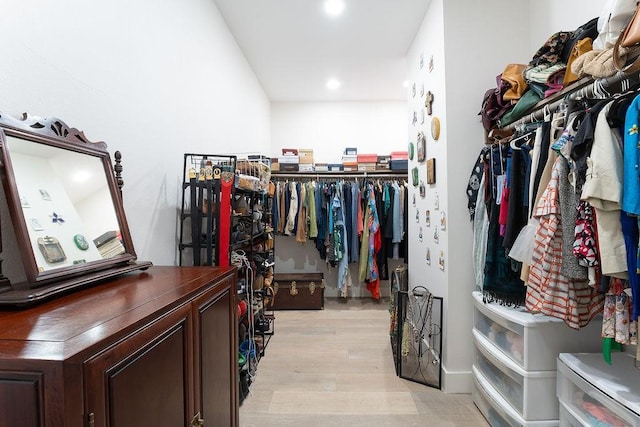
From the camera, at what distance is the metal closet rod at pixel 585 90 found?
1.14m

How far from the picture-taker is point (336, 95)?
14.4 feet

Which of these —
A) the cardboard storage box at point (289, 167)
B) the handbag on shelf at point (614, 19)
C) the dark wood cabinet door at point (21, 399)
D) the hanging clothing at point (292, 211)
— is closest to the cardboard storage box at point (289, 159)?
the cardboard storage box at point (289, 167)

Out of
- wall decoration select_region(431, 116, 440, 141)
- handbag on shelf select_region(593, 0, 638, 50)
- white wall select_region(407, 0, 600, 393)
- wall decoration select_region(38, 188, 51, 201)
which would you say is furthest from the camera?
wall decoration select_region(431, 116, 440, 141)

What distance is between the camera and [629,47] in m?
1.04

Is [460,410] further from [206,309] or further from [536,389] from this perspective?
[206,309]

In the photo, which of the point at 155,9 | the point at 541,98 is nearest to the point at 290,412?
the point at 541,98

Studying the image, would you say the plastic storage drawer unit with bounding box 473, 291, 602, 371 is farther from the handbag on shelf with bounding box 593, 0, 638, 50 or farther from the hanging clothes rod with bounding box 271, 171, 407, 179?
the hanging clothes rod with bounding box 271, 171, 407, 179

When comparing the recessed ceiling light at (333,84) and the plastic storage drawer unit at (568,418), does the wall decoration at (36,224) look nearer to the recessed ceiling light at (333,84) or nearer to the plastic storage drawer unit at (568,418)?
the plastic storage drawer unit at (568,418)

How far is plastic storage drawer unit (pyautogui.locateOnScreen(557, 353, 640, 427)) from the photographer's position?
1097 mm

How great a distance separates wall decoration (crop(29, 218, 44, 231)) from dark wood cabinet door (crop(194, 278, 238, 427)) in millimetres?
453

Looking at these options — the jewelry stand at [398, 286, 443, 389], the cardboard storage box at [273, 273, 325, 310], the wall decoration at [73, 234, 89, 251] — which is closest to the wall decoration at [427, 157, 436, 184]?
the jewelry stand at [398, 286, 443, 389]

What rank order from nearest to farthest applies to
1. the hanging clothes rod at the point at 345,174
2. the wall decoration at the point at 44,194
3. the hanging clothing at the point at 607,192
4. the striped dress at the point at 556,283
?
the wall decoration at the point at 44,194 → the hanging clothing at the point at 607,192 → the striped dress at the point at 556,283 → the hanging clothes rod at the point at 345,174

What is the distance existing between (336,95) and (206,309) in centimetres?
394

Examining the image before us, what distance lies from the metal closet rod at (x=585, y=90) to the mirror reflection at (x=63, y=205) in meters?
1.88
